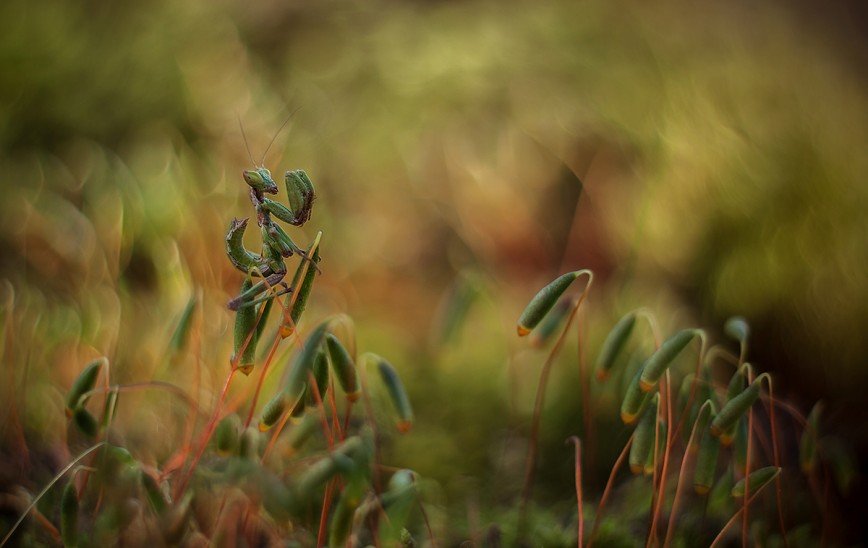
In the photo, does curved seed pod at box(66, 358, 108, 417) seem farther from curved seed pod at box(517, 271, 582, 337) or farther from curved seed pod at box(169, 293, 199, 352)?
curved seed pod at box(517, 271, 582, 337)

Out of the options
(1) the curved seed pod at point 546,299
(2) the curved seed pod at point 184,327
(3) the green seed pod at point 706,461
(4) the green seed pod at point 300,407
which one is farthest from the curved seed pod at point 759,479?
(2) the curved seed pod at point 184,327

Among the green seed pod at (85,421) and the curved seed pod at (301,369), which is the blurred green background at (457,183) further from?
the curved seed pod at (301,369)

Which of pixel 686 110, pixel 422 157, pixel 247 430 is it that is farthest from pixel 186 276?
pixel 686 110

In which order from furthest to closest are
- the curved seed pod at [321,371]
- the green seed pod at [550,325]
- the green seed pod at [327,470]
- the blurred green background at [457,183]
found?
1. the blurred green background at [457,183]
2. the green seed pod at [550,325]
3. the curved seed pod at [321,371]
4. the green seed pod at [327,470]

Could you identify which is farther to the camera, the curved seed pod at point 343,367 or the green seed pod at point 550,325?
the green seed pod at point 550,325

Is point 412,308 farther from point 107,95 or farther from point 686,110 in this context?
point 107,95

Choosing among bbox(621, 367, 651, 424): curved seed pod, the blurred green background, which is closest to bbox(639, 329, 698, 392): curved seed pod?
bbox(621, 367, 651, 424): curved seed pod
